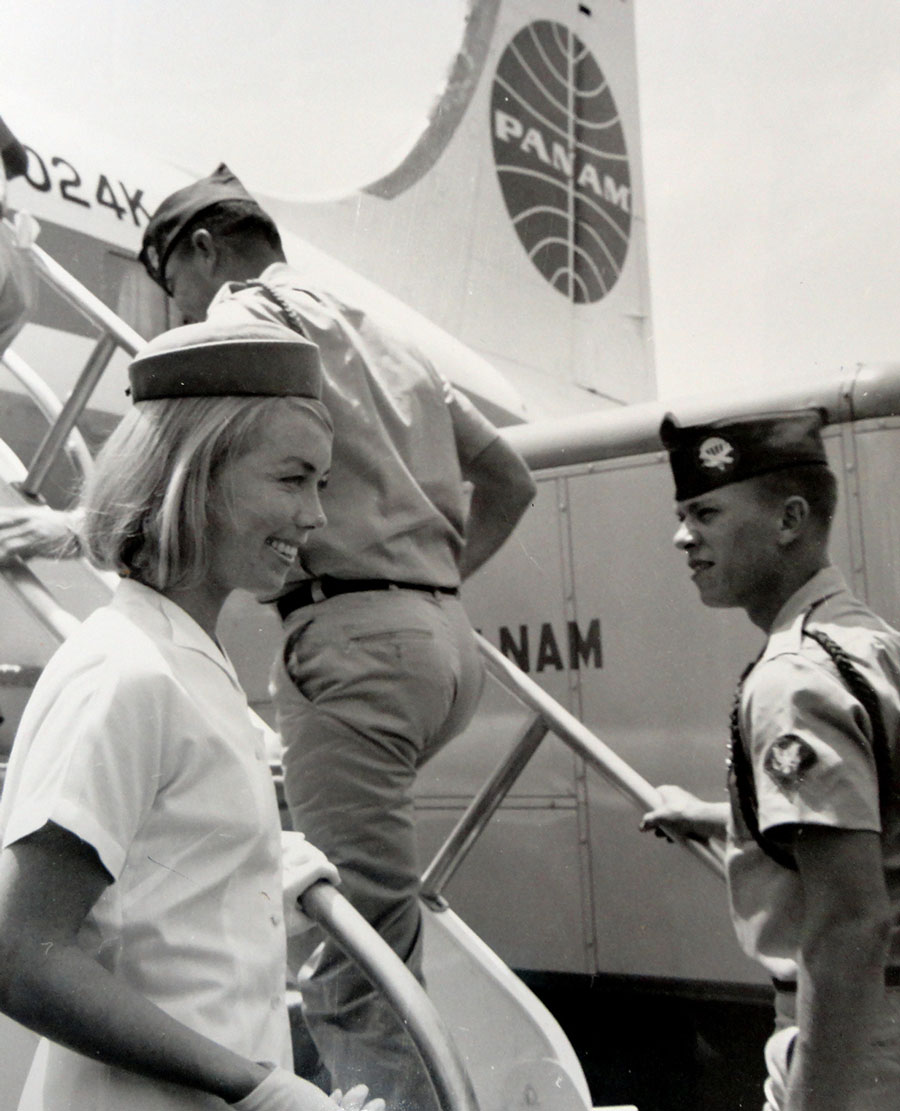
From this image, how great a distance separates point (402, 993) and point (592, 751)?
0.57 m

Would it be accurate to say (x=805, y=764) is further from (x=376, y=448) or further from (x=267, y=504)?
(x=376, y=448)

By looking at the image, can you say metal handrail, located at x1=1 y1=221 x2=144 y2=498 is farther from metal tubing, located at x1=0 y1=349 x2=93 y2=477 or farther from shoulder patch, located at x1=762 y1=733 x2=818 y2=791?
shoulder patch, located at x1=762 y1=733 x2=818 y2=791

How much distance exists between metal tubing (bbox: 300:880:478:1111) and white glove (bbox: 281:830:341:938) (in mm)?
11

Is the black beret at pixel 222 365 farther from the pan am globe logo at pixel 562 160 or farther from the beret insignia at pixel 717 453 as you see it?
the pan am globe logo at pixel 562 160

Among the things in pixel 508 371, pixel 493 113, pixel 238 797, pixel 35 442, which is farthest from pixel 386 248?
pixel 238 797

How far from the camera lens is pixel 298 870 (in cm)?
96

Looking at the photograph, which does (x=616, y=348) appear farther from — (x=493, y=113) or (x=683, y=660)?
(x=683, y=660)

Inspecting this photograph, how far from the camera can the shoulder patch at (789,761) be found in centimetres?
99

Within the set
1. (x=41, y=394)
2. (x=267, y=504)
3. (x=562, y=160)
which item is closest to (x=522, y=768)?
(x=267, y=504)

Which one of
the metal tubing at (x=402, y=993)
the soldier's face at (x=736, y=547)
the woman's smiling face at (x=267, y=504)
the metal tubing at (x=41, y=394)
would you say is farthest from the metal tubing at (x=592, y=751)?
the metal tubing at (x=41, y=394)

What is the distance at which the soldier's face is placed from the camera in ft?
3.90

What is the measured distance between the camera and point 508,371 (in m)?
4.82

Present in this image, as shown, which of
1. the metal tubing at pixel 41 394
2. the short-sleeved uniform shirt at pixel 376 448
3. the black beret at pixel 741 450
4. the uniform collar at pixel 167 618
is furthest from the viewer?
the metal tubing at pixel 41 394

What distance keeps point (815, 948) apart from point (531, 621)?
1.43m
